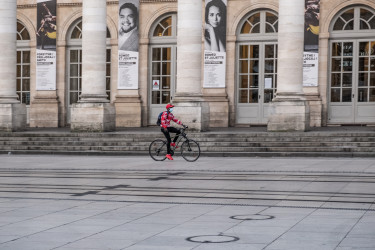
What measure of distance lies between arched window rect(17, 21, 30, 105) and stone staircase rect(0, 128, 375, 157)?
8.22 metres

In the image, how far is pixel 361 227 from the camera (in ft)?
30.4

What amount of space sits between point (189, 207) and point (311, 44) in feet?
69.5

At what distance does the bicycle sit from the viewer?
71.9 ft

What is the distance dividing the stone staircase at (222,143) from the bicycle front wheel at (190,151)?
1733 millimetres

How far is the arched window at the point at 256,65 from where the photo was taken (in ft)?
107

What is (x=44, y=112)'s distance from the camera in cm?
3512

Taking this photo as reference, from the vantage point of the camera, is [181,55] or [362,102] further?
[362,102]

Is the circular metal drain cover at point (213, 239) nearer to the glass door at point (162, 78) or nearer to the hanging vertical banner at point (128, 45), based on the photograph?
the hanging vertical banner at point (128, 45)

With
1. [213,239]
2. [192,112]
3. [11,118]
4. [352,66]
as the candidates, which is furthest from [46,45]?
[213,239]

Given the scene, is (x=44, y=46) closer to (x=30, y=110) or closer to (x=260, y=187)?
(x=30, y=110)

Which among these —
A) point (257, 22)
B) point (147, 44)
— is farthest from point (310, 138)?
point (147, 44)

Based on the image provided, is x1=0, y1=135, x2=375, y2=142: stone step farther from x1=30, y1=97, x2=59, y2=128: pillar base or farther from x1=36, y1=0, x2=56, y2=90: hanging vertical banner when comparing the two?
x1=36, y1=0, x2=56, y2=90: hanging vertical banner

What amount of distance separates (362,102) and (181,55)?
8028 millimetres

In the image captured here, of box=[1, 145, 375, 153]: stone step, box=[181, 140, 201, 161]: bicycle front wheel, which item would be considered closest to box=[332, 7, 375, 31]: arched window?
box=[1, 145, 375, 153]: stone step
